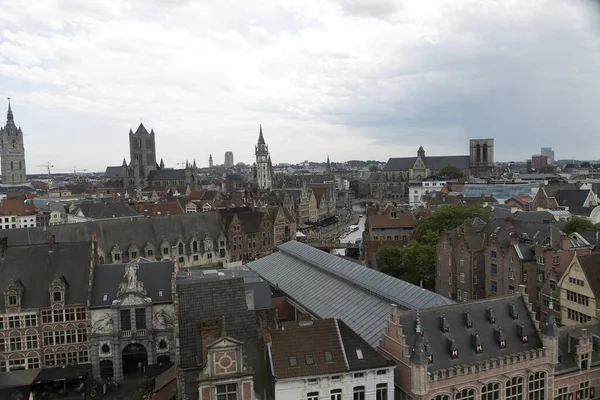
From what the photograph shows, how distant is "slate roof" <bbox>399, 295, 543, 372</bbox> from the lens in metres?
33.5

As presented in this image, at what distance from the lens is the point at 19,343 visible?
49.8 m

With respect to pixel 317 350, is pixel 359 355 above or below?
below

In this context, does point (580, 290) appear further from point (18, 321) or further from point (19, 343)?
point (19, 343)

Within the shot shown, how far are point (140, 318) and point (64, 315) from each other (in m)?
7.19

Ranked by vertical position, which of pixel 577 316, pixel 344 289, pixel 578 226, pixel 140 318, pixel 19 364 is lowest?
pixel 19 364

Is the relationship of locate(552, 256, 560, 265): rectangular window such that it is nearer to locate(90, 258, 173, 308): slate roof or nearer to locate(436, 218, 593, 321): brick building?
locate(436, 218, 593, 321): brick building

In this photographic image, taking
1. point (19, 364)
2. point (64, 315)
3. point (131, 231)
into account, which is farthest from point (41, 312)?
point (131, 231)

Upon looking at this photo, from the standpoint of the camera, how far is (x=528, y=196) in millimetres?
132750

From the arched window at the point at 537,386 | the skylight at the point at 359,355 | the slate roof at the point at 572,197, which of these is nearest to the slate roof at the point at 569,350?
the arched window at the point at 537,386

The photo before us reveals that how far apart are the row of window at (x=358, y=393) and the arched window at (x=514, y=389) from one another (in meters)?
8.50

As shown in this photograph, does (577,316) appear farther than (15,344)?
Yes

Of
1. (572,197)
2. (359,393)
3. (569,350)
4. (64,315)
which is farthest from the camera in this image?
(572,197)

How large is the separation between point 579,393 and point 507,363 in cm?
795

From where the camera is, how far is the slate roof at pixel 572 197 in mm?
115688
